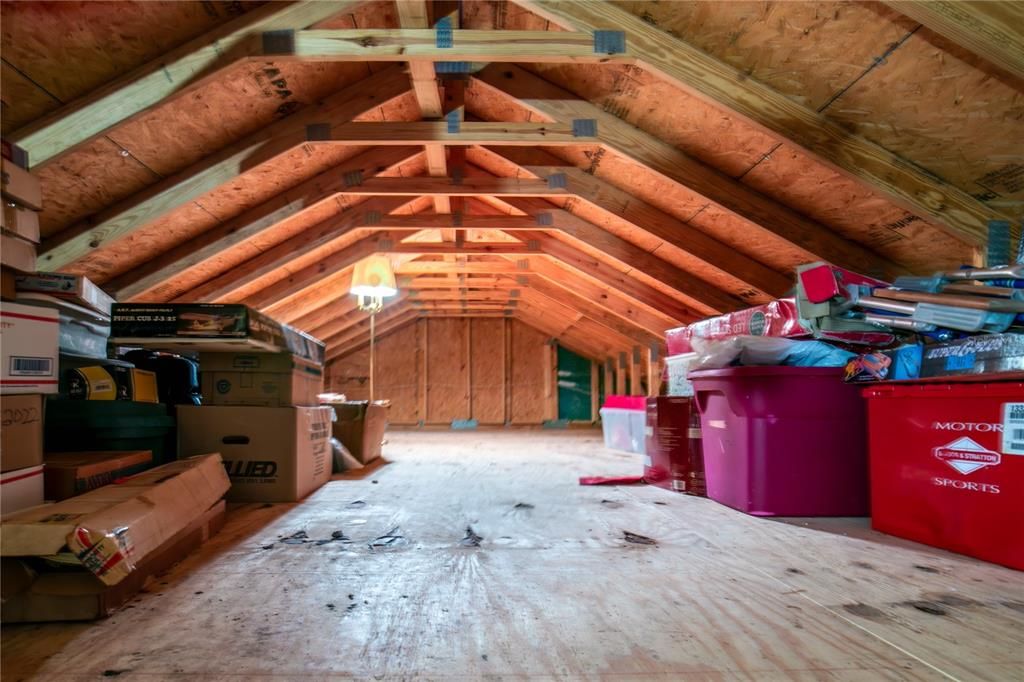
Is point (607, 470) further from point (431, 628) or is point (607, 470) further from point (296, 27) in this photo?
point (296, 27)

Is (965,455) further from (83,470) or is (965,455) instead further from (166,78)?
(166,78)

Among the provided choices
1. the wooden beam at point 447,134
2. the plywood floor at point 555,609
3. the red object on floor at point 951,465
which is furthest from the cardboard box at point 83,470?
the red object on floor at point 951,465

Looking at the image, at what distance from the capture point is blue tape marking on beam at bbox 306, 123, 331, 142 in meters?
3.40

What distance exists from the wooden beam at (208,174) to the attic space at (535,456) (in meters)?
0.02

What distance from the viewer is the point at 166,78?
8.48ft

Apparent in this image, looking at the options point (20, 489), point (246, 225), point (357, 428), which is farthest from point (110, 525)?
point (246, 225)

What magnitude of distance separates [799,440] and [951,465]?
570 mm

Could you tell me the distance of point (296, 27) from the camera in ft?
8.53

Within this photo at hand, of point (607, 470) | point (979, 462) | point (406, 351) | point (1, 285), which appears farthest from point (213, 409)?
point (406, 351)

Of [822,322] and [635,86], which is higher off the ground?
[635,86]

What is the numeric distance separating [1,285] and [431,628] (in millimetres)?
1525

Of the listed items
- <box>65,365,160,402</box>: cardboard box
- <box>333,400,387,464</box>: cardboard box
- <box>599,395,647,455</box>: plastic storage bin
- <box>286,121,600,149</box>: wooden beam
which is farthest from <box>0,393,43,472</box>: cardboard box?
<box>599,395,647,455</box>: plastic storage bin

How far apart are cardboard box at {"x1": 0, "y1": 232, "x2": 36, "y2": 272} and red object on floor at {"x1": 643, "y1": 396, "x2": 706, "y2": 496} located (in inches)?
108

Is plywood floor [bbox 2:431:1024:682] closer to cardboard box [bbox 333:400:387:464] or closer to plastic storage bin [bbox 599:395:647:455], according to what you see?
cardboard box [bbox 333:400:387:464]
